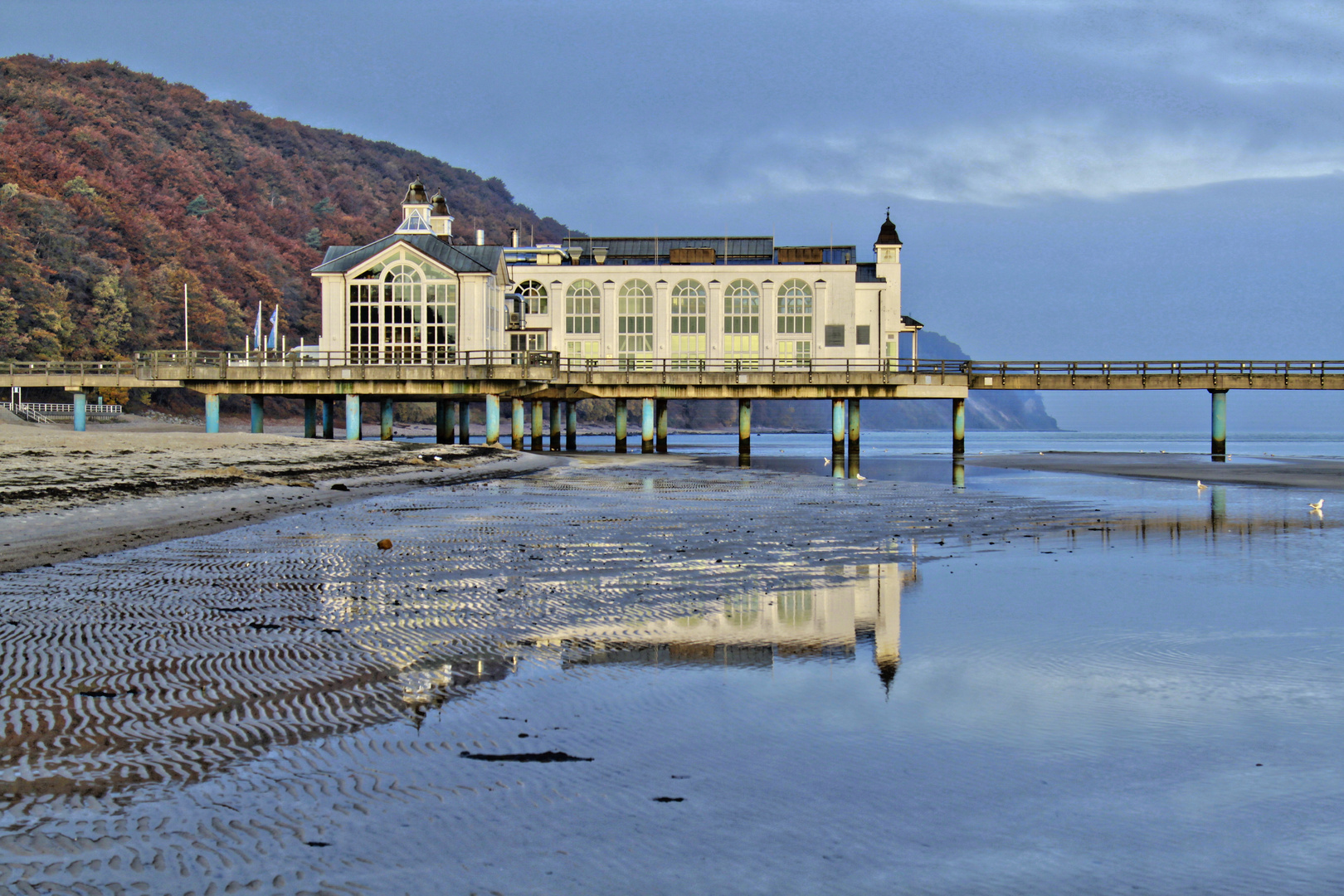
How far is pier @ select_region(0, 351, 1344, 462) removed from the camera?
5272 cm

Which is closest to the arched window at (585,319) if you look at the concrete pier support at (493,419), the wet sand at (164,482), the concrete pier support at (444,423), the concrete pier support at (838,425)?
the concrete pier support at (444,423)

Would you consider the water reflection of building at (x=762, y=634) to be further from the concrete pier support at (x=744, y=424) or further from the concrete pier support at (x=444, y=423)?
the concrete pier support at (x=444, y=423)

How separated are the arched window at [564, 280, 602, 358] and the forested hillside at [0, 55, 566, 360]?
158 ft

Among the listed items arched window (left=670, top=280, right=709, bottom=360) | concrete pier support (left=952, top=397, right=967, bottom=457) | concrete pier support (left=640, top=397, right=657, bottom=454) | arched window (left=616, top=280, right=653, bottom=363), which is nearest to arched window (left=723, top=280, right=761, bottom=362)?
arched window (left=670, top=280, right=709, bottom=360)

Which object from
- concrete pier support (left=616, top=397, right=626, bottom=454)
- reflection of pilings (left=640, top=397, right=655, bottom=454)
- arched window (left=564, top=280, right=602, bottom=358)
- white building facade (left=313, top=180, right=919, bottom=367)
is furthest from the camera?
arched window (left=564, top=280, right=602, bottom=358)

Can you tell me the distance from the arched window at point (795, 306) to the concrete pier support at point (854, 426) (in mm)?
7302

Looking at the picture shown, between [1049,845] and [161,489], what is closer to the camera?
[1049,845]

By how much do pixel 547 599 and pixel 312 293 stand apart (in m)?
138

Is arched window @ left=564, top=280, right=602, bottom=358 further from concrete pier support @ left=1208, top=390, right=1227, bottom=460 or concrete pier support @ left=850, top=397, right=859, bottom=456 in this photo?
concrete pier support @ left=1208, top=390, right=1227, bottom=460

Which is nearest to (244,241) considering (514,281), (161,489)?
(514,281)

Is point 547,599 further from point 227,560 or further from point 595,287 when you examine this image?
point 595,287

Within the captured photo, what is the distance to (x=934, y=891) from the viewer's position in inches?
166

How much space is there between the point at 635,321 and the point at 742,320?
6364mm

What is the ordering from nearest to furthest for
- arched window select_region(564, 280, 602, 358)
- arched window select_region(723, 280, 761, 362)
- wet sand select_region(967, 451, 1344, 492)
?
wet sand select_region(967, 451, 1344, 492)
arched window select_region(723, 280, 761, 362)
arched window select_region(564, 280, 602, 358)
